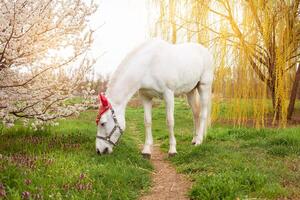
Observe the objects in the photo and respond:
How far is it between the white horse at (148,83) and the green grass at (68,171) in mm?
479

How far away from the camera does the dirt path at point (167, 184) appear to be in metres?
5.60

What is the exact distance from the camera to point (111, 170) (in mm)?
6000

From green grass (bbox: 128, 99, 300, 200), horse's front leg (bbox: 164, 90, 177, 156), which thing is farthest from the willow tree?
A: horse's front leg (bbox: 164, 90, 177, 156)

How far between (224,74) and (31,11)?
23.8 feet

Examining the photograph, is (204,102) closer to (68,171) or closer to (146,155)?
(146,155)

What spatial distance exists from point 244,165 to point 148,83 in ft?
7.83

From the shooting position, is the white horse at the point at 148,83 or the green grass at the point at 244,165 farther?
the white horse at the point at 148,83

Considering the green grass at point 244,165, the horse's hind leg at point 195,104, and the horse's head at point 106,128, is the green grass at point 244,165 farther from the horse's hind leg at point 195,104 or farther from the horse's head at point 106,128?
the horse's head at point 106,128

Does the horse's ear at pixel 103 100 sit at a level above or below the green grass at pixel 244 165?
above

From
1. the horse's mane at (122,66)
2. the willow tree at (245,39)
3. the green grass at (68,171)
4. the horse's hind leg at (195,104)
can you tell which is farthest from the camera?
the willow tree at (245,39)

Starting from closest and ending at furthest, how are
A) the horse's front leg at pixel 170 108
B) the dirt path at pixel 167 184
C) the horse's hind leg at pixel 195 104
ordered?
the dirt path at pixel 167 184 → the horse's front leg at pixel 170 108 → the horse's hind leg at pixel 195 104

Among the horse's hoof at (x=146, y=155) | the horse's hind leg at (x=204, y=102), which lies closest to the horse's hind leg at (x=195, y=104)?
the horse's hind leg at (x=204, y=102)

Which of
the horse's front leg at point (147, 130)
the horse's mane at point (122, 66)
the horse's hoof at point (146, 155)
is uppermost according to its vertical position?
the horse's mane at point (122, 66)

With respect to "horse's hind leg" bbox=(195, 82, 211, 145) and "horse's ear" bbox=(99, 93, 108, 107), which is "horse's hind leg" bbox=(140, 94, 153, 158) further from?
"horse's hind leg" bbox=(195, 82, 211, 145)
